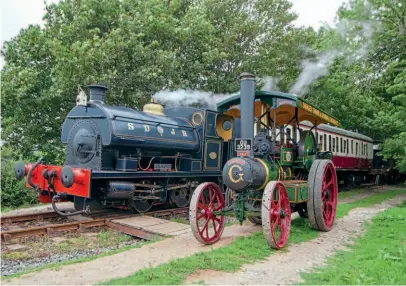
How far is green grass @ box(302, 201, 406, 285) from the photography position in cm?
448

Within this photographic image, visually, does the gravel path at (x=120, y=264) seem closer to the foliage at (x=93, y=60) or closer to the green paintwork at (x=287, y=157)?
the green paintwork at (x=287, y=157)

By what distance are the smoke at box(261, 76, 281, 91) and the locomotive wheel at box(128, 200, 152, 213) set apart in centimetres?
907

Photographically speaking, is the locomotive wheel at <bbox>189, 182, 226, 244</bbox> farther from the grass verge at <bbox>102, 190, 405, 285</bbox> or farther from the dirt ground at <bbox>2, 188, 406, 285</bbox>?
the grass verge at <bbox>102, 190, 405, 285</bbox>

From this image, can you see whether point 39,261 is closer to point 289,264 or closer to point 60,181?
point 60,181

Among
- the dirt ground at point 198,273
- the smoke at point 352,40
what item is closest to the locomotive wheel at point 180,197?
the dirt ground at point 198,273

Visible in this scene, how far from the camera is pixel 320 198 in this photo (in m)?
7.26

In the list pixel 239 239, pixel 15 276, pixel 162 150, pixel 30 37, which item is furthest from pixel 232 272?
pixel 30 37

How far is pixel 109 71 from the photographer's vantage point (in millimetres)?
12352

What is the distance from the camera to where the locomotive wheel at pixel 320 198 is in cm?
730

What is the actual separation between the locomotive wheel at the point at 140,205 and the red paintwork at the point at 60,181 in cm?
164

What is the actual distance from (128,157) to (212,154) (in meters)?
2.95

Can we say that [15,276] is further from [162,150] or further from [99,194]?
[162,150]

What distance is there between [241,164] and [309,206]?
6.52 ft

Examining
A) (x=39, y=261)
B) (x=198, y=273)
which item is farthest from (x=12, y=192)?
(x=198, y=273)
